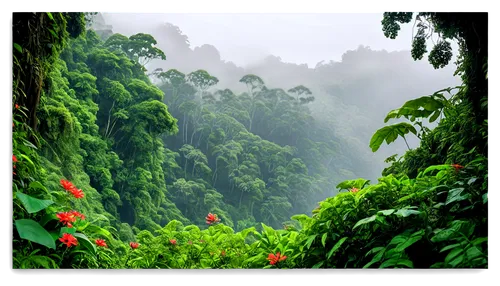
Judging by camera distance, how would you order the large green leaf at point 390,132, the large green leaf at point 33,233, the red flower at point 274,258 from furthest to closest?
1. the large green leaf at point 390,132
2. the red flower at point 274,258
3. the large green leaf at point 33,233

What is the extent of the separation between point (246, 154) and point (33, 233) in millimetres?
9705

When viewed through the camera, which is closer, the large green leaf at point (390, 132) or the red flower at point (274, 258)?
the red flower at point (274, 258)

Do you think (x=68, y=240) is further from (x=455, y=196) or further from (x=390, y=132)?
(x=390, y=132)

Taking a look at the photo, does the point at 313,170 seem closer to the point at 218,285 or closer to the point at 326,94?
the point at 326,94

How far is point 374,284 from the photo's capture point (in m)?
1.06

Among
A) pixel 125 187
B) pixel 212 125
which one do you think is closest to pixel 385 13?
pixel 125 187

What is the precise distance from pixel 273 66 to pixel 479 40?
4.03 m

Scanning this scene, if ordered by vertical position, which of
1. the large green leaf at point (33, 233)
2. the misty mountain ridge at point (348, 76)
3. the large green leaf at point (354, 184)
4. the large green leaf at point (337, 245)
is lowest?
the large green leaf at point (33, 233)

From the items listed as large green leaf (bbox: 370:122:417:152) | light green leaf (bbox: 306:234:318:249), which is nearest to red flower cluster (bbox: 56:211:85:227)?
light green leaf (bbox: 306:234:318:249)

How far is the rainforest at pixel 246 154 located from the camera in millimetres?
1271

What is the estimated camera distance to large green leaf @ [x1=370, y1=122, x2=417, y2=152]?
7.06 feet

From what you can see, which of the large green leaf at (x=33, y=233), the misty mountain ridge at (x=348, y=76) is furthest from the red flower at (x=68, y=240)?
the misty mountain ridge at (x=348, y=76)

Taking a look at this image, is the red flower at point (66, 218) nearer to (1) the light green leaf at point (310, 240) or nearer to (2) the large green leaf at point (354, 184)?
(1) the light green leaf at point (310, 240)

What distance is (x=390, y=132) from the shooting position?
7.20 feet
